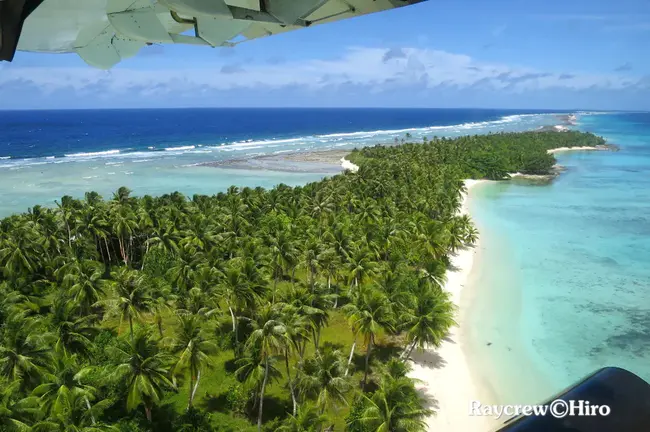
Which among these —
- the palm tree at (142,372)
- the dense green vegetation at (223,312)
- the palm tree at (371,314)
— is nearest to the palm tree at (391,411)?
the dense green vegetation at (223,312)

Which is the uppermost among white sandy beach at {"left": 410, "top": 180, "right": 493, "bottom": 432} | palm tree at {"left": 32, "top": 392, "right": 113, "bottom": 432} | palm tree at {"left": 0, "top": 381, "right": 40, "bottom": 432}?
palm tree at {"left": 0, "top": 381, "right": 40, "bottom": 432}

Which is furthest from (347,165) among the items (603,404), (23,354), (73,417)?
(603,404)

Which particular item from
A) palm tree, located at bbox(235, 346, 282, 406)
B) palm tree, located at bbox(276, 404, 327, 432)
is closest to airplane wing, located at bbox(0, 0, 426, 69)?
palm tree, located at bbox(276, 404, 327, 432)

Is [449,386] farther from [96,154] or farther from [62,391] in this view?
[96,154]

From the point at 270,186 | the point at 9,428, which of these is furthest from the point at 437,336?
the point at 270,186

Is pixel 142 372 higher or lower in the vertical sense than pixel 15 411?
lower

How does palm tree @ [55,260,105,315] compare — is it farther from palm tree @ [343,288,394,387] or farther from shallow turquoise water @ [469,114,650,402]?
shallow turquoise water @ [469,114,650,402]

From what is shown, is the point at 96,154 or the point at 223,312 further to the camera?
the point at 96,154
